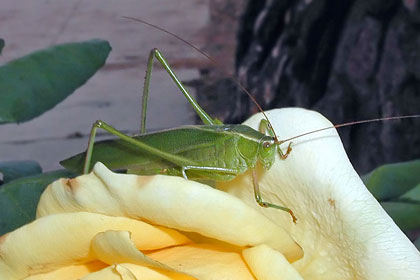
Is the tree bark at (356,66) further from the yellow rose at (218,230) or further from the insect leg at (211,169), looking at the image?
the yellow rose at (218,230)

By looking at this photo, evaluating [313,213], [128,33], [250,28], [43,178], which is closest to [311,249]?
[313,213]

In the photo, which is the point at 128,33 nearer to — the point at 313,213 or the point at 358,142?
the point at 358,142

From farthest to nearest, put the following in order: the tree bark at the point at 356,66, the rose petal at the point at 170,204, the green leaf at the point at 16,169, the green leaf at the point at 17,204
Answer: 1. the tree bark at the point at 356,66
2. the green leaf at the point at 16,169
3. the green leaf at the point at 17,204
4. the rose petal at the point at 170,204

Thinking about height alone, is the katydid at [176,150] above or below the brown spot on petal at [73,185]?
below

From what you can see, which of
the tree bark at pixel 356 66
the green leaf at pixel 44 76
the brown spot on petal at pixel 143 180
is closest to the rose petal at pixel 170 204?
the brown spot on petal at pixel 143 180

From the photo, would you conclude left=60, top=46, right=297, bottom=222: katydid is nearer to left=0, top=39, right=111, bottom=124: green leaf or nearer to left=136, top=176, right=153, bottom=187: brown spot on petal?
left=0, top=39, right=111, bottom=124: green leaf

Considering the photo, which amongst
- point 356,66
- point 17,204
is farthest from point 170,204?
Answer: point 356,66

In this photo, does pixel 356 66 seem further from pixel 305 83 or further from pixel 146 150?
pixel 146 150
